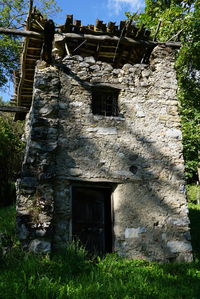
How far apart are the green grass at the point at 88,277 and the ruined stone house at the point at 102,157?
366 millimetres

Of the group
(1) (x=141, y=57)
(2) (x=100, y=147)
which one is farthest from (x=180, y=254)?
(1) (x=141, y=57)

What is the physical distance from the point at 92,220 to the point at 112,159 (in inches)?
47.6

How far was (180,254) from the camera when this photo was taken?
19.3ft

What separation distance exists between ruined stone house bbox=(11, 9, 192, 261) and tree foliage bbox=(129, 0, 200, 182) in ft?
16.5

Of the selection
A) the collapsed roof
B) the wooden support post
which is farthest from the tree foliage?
the wooden support post

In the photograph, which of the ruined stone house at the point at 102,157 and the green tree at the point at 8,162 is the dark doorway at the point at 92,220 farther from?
the green tree at the point at 8,162

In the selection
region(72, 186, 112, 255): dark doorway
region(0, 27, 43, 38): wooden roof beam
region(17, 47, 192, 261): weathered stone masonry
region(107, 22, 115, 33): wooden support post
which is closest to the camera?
region(17, 47, 192, 261): weathered stone masonry

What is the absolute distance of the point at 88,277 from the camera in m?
4.40

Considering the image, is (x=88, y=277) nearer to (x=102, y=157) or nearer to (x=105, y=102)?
(x=102, y=157)

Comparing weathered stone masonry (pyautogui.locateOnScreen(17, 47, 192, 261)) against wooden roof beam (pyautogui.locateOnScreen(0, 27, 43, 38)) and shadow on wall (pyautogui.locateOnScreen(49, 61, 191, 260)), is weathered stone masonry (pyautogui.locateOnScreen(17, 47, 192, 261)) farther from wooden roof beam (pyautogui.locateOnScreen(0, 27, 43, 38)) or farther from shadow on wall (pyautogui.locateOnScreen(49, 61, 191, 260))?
wooden roof beam (pyautogui.locateOnScreen(0, 27, 43, 38))

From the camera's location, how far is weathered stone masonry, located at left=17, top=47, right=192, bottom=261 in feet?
18.4

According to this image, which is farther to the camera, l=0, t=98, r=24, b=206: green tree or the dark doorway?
l=0, t=98, r=24, b=206: green tree

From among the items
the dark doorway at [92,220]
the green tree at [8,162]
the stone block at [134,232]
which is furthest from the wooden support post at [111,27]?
the green tree at [8,162]

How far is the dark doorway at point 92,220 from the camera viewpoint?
19.3 feet
